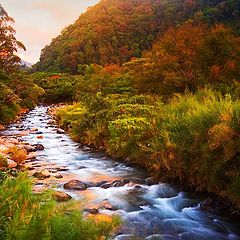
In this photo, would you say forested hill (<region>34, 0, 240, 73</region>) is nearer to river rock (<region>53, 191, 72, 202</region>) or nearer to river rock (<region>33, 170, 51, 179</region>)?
river rock (<region>33, 170, 51, 179</region>)

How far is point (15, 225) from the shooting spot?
382 centimetres

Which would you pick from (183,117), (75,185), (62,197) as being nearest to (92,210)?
(62,197)

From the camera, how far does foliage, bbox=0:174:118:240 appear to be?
3.90 m

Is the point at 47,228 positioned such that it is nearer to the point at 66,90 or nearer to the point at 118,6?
the point at 66,90

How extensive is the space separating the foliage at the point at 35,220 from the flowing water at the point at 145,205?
1.69m

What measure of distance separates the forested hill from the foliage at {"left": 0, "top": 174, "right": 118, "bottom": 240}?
68.3 meters

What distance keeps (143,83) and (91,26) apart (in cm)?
8073

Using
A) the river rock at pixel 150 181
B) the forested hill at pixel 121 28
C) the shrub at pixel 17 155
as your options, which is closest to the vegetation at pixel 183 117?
the river rock at pixel 150 181

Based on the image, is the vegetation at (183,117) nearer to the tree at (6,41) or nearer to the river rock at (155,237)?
the river rock at (155,237)

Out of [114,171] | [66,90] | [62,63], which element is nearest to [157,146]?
[114,171]

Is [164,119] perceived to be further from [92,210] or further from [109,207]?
[92,210]

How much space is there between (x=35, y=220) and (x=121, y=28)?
8599cm

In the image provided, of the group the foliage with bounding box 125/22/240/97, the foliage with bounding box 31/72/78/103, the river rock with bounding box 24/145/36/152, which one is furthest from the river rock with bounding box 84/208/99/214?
the foliage with bounding box 31/72/78/103

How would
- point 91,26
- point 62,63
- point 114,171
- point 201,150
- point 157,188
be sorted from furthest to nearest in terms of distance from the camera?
point 91,26, point 62,63, point 114,171, point 157,188, point 201,150
